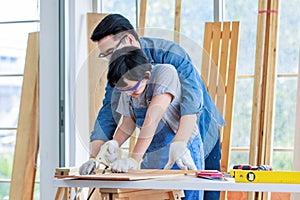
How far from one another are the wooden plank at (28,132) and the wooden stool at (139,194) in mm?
1350

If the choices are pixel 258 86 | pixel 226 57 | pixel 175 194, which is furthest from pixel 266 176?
pixel 226 57

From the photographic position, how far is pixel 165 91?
2.54m

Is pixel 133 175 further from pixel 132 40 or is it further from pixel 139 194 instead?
pixel 132 40

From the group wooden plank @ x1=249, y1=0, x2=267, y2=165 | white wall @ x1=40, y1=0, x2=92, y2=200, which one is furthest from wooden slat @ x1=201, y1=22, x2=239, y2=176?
white wall @ x1=40, y1=0, x2=92, y2=200

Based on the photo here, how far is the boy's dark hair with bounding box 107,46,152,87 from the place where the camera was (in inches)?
99.4

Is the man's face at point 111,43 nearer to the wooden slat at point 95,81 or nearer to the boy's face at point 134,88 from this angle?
the wooden slat at point 95,81

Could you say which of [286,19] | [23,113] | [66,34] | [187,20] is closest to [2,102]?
[23,113]

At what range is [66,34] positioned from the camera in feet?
12.1

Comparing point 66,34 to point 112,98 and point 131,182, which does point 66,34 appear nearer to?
point 112,98

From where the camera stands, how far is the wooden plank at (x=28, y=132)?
3.69m

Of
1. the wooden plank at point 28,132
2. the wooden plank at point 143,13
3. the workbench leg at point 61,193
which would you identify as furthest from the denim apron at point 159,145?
the wooden plank at point 28,132

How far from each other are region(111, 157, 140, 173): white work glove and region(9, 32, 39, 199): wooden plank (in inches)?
51.9

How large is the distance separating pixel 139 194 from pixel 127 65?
1.73 feet

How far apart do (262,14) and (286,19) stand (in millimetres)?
283
